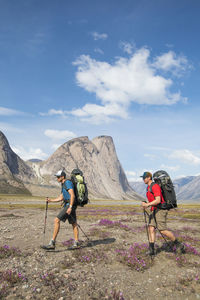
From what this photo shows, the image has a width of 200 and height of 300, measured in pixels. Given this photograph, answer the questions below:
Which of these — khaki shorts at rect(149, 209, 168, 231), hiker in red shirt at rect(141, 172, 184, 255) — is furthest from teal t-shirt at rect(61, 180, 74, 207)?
khaki shorts at rect(149, 209, 168, 231)

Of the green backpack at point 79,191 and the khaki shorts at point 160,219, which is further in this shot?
the green backpack at point 79,191

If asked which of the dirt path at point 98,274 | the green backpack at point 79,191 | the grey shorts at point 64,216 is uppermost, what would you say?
the green backpack at point 79,191

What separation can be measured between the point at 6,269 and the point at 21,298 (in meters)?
2.25

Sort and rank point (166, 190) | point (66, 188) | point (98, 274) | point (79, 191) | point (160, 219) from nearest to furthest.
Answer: point (98, 274) < point (166, 190) < point (160, 219) < point (66, 188) < point (79, 191)

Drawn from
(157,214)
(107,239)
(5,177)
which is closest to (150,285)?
(157,214)

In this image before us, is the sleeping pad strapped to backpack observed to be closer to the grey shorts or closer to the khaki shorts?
the khaki shorts

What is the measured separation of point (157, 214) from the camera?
32.8 feet

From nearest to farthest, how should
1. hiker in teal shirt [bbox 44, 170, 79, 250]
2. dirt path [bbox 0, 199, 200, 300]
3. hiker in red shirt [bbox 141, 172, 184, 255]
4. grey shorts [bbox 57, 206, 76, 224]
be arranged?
dirt path [bbox 0, 199, 200, 300] → hiker in red shirt [bbox 141, 172, 184, 255] → hiker in teal shirt [bbox 44, 170, 79, 250] → grey shorts [bbox 57, 206, 76, 224]

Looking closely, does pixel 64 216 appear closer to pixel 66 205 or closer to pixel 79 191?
pixel 66 205

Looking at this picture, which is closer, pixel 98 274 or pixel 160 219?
pixel 98 274

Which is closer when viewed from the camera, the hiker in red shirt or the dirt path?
the dirt path

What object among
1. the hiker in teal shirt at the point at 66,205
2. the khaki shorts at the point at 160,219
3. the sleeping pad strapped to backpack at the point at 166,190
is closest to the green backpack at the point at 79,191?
the hiker in teal shirt at the point at 66,205

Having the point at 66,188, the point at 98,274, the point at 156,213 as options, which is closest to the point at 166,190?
the point at 156,213

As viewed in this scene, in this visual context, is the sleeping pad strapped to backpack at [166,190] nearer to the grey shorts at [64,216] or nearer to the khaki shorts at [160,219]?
the khaki shorts at [160,219]
